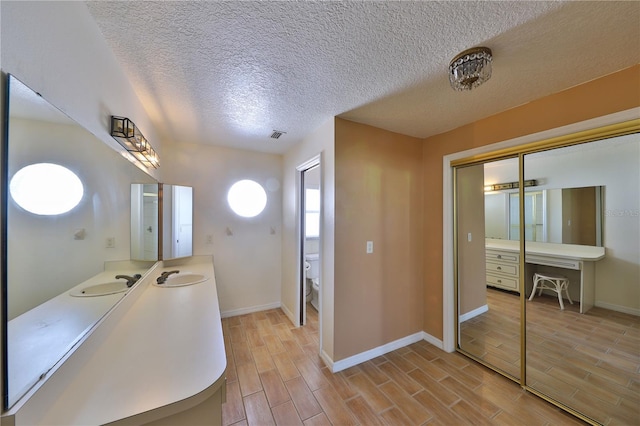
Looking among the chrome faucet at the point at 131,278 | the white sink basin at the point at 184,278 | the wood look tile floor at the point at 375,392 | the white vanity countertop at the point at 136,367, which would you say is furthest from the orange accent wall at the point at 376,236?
the chrome faucet at the point at 131,278

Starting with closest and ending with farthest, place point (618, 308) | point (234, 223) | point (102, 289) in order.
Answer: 1. point (102, 289)
2. point (618, 308)
3. point (234, 223)

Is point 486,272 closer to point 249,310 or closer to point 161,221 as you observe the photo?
point 249,310

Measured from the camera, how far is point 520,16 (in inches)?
41.6

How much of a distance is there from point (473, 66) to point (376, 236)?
1546 mm

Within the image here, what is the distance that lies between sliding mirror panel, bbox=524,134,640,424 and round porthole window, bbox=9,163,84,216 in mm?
2914

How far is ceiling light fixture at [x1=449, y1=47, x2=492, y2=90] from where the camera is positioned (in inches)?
49.7

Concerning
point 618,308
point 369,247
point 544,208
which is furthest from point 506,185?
point 369,247

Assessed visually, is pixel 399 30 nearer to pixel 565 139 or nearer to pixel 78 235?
pixel 565 139

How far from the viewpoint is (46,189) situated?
720 millimetres

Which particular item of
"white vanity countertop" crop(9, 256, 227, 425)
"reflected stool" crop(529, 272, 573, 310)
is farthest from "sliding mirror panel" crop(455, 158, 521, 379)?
"white vanity countertop" crop(9, 256, 227, 425)

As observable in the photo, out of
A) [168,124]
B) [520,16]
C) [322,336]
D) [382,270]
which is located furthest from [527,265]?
[168,124]

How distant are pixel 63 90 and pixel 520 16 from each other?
204 cm

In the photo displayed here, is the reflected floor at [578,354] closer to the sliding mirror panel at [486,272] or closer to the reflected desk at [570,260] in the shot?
the sliding mirror panel at [486,272]

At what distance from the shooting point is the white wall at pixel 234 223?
2.91 metres
